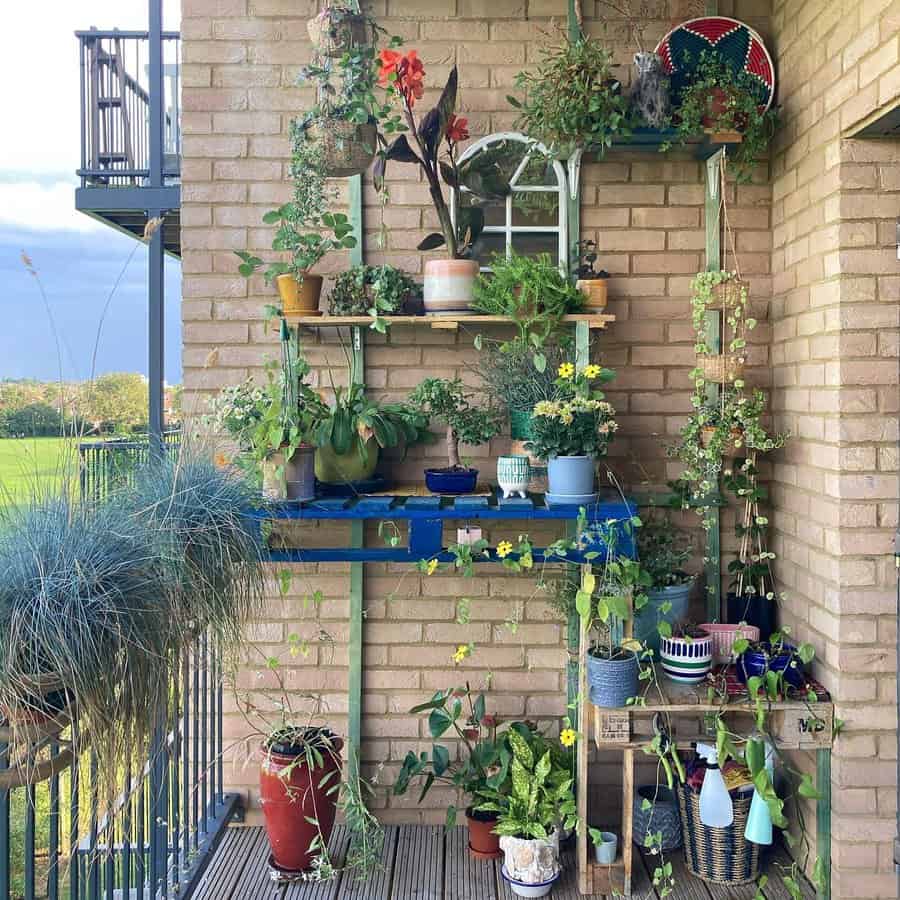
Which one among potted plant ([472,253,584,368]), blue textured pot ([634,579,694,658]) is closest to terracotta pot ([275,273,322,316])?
potted plant ([472,253,584,368])

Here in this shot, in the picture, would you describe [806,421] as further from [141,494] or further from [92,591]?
[92,591]

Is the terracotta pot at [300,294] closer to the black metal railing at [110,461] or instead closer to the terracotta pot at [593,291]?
the black metal railing at [110,461]

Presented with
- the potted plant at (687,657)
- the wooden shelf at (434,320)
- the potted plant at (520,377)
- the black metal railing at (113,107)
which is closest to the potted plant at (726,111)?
the wooden shelf at (434,320)

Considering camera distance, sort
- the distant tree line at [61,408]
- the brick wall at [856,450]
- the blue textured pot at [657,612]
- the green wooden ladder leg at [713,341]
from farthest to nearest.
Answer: the green wooden ladder leg at [713,341], the blue textured pot at [657,612], the brick wall at [856,450], the distant tree line at [61,408]

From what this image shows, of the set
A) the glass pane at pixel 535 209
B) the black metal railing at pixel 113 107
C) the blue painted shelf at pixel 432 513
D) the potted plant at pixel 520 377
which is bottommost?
the blue painted shelf at pixel 432 513

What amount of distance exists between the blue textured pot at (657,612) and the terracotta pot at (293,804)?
1031 mm

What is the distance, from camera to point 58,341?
1.81 m

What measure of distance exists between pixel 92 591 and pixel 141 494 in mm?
544

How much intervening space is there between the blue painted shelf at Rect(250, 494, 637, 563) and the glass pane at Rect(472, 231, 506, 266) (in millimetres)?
837

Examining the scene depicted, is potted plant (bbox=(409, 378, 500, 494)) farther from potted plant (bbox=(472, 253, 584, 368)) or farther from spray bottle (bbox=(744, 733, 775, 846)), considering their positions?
spray bottle (bbox=(744, 733, 775, 846))

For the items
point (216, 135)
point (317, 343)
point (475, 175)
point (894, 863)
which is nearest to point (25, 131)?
point (216, 135)

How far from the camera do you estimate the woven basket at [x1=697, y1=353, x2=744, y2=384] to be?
9.30ft

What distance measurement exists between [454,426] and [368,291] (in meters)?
0.50

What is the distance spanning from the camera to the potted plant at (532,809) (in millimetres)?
2666
